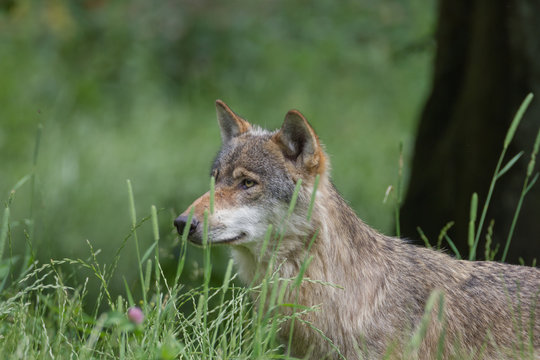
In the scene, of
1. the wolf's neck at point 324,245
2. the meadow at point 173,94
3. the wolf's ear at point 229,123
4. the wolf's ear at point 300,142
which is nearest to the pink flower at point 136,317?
the wolf's neck at point 324,245

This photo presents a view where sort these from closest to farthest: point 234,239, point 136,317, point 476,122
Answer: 1. point 136,317
2. point 234,239
3. point 476,122

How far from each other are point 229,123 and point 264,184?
69cm

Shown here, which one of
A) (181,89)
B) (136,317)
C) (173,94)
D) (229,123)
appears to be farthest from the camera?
(181,89)

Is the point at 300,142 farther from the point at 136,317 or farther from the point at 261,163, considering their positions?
A: the point at 136,317

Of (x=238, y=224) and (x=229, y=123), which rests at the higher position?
(x=229, y=123)

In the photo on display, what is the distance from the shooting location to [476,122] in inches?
214

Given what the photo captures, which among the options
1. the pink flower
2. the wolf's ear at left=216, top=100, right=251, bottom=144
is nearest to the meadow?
the wolf's ear at left=216, top=100, right=251, bottom=144

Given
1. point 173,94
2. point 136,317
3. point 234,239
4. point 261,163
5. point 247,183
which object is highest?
point 173,94

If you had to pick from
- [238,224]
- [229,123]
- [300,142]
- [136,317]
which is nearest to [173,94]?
[229,123]

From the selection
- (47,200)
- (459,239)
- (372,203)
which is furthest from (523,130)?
(47,200)

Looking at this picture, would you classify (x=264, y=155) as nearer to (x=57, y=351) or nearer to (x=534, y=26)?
(x=57, y=351)

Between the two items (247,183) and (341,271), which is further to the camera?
(247,183)

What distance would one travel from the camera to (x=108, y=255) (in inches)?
265

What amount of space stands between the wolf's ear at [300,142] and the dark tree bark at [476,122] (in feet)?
6.03
